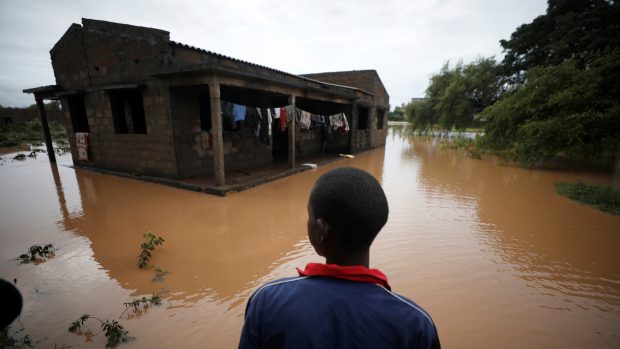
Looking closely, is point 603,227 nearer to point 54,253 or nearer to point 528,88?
point 528,88

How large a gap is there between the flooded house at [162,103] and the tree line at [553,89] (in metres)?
8.22

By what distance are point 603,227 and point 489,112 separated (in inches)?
354

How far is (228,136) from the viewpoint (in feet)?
31.3

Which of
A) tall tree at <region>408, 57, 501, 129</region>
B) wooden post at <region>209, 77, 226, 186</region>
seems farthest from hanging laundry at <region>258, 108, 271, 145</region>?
tall tree at <region>408, 57, 501, 129</region>

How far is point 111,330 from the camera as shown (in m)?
2.53

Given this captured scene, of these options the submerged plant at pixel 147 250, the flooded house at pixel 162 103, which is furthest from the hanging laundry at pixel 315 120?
the submerged plant at pixel 147 250

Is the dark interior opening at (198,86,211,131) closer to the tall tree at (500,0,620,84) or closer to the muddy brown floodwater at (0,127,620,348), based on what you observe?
the muddy brown floodwater at (0,127,620,348)

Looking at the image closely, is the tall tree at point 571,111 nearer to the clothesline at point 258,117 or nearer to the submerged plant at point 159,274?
the clothesline at point 258,117

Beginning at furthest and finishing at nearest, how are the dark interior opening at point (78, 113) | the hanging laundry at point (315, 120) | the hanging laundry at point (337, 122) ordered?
the hanging laundry at point (337, 122), the hanging laundry at point (315, 120), the dark interior opening at point (78, 113)

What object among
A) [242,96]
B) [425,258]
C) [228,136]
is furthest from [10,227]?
[425,258]

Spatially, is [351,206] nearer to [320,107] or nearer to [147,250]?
[147,250]

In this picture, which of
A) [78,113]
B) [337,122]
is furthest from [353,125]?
[78,113]

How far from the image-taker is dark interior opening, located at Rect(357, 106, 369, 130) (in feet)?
61.1

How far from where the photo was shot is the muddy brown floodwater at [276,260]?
2775 mm
